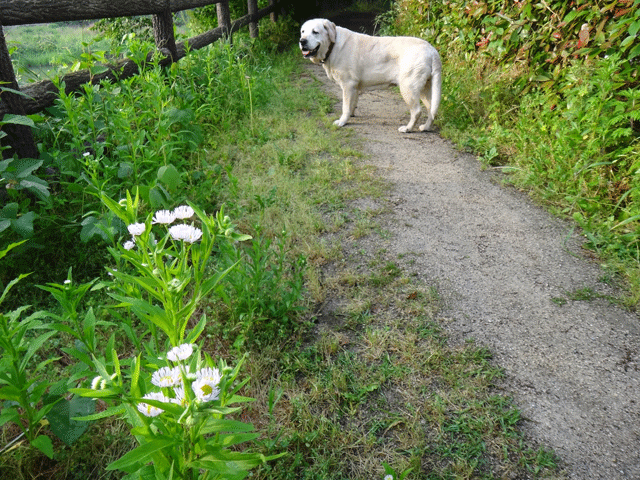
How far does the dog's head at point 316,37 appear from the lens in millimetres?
4395

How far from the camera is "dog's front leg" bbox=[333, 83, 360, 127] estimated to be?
479 centimetres

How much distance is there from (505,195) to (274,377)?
2.54 meters

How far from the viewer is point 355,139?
15.0 feet

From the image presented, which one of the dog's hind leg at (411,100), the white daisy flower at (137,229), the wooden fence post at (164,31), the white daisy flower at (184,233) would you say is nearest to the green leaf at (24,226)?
the white daisy flower at (137,229)

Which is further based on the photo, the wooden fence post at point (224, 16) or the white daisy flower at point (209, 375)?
the wooden fence post at point (224, 16)

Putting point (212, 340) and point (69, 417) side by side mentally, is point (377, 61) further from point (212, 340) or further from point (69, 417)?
point (69, 417)

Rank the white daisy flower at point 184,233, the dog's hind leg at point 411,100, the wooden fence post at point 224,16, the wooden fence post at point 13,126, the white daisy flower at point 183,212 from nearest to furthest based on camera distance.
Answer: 1. the white daisy flower at point 184,233
2. the white daisy flower at point 183,212
3. the wooden fence post at point 13,126
4. the dog's hind leg at point 411,100
5. the wooden fence post at point 224,16

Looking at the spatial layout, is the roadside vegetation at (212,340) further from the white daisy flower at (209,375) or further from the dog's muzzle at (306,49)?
the dog's muzzle at (306,49)

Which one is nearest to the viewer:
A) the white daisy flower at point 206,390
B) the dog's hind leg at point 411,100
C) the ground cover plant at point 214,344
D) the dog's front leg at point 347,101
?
the white daisy flower at point 206,390

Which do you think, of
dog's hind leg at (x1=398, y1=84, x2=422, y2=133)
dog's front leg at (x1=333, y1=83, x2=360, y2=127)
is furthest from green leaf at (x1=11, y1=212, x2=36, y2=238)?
dog's hind leg at (x1=398, y1=84, x2=422, y2=133)

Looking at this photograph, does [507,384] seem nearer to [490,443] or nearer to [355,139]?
[490,443]

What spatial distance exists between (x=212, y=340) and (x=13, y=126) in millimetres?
1828

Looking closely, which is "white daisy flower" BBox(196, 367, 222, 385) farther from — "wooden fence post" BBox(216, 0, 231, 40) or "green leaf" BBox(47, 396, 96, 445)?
"wooden fence post" BBox(216, 0, 231, 40)

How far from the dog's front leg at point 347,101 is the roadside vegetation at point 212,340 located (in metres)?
1.52
